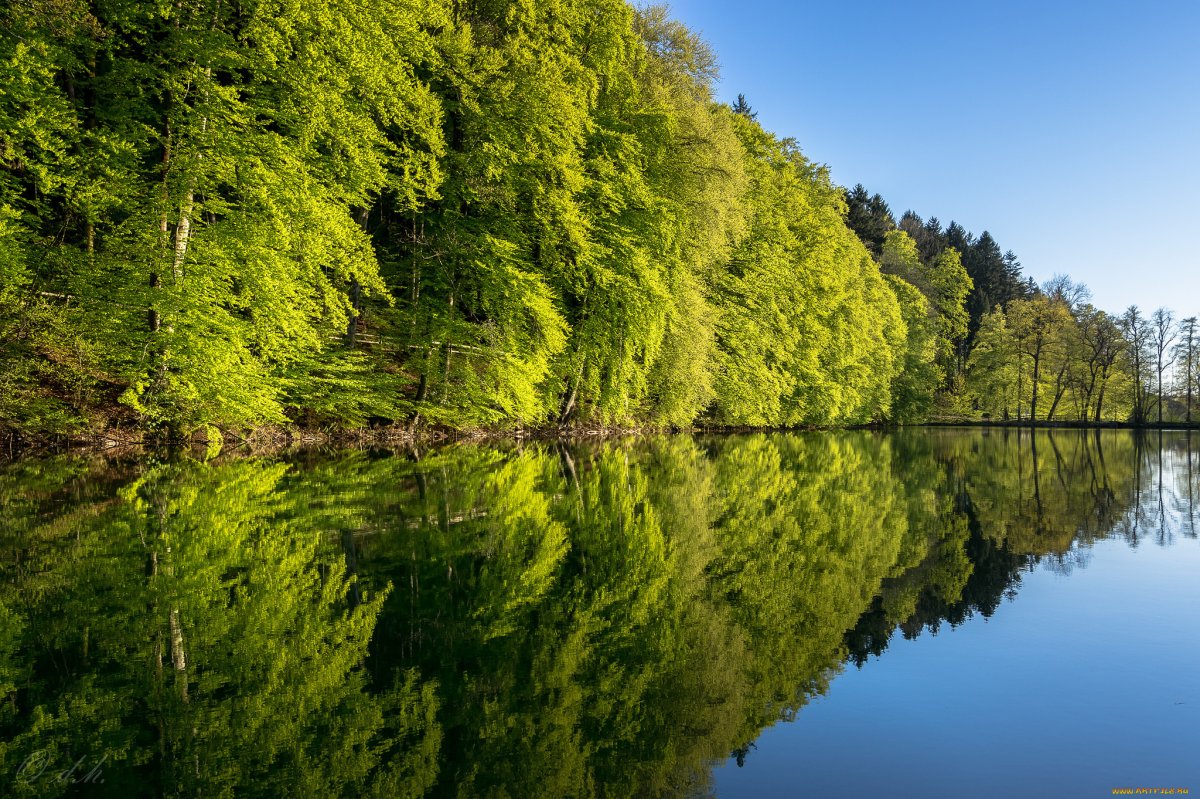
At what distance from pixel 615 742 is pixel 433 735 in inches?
36.0

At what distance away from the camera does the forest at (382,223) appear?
53.4 ft

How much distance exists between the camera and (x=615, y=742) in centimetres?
388

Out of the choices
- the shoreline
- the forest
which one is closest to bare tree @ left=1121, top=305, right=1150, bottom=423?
the forest

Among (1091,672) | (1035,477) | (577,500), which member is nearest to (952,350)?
A: (1035,477)

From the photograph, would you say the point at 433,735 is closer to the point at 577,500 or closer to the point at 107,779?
the point at 107,779

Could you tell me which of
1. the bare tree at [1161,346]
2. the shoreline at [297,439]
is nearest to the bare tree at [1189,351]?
the bare tree at [1161,346]

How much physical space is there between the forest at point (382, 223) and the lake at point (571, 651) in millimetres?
6541

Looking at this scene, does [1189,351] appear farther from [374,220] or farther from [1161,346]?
[374,220]

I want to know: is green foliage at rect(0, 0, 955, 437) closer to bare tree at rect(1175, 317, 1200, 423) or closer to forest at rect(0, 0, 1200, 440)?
forest at rect(0, 0, 1200, 440)

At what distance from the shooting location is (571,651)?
202 inches

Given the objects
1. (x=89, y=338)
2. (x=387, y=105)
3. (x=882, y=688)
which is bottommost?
(x=882, y=688)

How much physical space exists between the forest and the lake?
6.54m

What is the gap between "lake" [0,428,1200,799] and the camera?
3.60m

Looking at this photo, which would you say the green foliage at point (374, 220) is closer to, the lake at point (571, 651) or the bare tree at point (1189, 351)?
the lake at point (571, 651)
